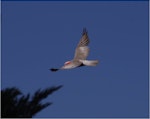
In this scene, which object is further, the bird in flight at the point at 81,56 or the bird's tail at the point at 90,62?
the bird in flight at the point at 81,56

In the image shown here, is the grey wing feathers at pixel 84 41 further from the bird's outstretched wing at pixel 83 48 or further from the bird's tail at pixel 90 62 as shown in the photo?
the bird's tail at pixel 90 62

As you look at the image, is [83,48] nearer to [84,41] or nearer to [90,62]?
[84,41]

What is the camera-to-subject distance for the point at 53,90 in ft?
54.1

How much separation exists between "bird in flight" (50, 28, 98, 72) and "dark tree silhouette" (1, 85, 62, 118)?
1070 mm

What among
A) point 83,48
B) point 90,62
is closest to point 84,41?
point 83,48

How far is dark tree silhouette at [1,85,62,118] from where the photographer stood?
16016mm

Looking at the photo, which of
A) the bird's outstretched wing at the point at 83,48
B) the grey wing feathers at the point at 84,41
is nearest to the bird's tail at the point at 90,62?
the bird's outstretched wing at the point at 83,48

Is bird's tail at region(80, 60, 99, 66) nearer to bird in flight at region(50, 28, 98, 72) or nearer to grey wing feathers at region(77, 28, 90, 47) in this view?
bird in flight at region(50, 28, 98, 72)

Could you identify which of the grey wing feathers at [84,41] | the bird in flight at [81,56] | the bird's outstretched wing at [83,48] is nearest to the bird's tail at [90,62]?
the bird in flight at [81,56]

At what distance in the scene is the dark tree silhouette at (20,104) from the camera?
1602 cm

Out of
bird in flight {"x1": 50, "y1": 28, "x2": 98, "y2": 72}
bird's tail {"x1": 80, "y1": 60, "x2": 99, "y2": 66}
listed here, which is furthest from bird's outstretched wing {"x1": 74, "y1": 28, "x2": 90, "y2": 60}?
bird's tail {"x1": 80, "y1": 60, "x2": 99, "y2": 66}

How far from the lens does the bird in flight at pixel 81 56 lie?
16.9 meters

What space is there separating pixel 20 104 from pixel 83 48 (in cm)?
380

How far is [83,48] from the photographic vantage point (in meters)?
19.2
